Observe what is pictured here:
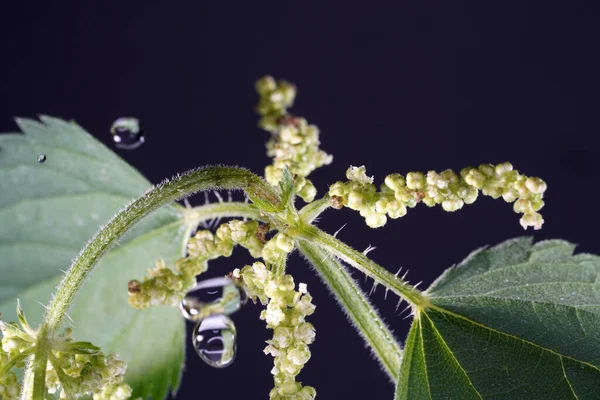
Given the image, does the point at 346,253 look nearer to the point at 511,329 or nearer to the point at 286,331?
the point at 286,331

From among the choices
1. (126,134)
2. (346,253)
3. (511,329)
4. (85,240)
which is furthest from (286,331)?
(85,240)

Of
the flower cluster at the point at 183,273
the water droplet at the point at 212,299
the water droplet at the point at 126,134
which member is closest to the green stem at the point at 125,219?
the flower cluster at the point at 183,273

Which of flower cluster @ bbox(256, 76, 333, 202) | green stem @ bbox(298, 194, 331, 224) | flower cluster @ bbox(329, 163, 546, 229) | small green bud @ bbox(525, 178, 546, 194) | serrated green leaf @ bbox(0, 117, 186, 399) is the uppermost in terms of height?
serrated green leaf @ bbox(0, 117, 186, 399)

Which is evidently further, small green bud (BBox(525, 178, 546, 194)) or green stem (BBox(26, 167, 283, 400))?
small green bud (BBox(525, 178, 546, 194))

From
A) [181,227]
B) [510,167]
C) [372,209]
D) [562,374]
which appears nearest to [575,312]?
[562,374]

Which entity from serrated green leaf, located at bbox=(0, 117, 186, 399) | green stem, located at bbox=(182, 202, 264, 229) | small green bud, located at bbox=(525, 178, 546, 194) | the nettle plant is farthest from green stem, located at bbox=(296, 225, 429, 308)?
serrated green leaf, located at bbox=(0, 117, 186, 399)

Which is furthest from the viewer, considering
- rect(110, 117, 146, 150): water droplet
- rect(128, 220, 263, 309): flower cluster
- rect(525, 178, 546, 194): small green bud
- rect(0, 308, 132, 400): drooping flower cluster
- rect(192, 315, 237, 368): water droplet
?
rect(110, 117, 146, 150): water droplet

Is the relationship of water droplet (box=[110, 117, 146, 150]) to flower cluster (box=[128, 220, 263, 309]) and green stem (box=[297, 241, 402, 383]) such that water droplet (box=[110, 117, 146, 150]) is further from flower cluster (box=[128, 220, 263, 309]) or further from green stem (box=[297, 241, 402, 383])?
green stem (box=[297, 241, 402, 383])
